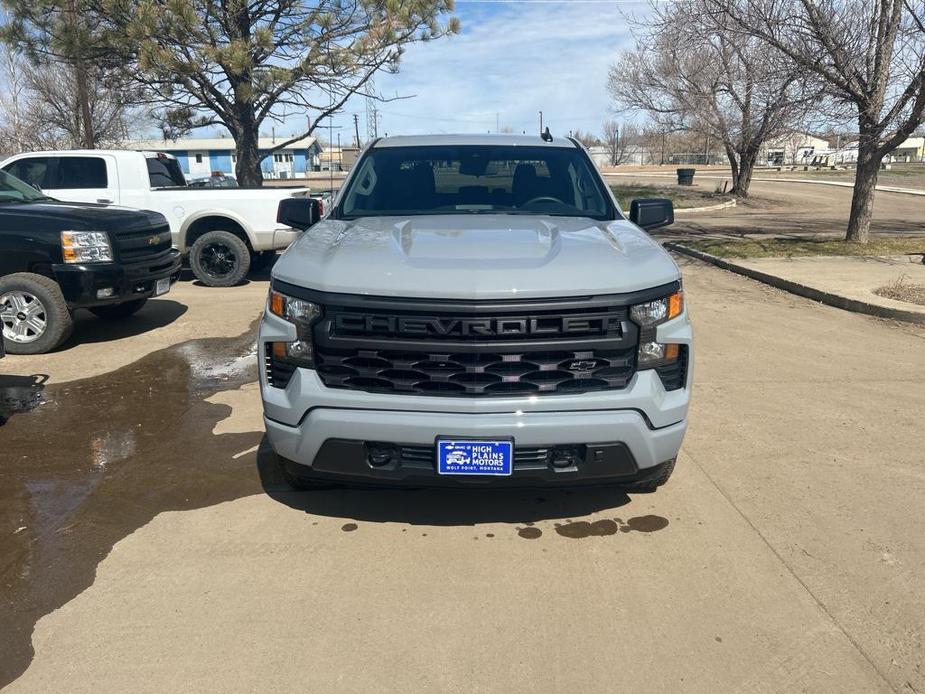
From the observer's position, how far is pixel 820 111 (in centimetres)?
1229

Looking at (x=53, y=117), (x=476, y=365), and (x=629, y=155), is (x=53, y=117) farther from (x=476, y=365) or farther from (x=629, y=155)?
(x=629, y=155)

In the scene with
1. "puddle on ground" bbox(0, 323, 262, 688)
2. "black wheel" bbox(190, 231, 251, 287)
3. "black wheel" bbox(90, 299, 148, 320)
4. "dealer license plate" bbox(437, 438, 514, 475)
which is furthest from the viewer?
"black wheel" bbox(190, 231, 251, 287)

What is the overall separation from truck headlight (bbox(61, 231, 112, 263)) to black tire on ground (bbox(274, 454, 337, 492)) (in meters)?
4.05

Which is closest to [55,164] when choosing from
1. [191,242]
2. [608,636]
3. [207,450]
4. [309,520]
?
[191,242]

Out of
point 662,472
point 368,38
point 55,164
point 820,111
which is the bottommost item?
point 662,472

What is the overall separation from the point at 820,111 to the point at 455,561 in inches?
472

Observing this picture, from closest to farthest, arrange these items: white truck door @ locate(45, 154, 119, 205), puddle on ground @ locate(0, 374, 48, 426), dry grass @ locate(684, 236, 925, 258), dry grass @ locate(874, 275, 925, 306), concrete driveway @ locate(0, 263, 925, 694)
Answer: concrete driveway @ locate(0, 263, 925, 694), puddle on ground @ locate(0, 374, 48, 426), dry grass @ locate(874, 275, 925, 306), white truck door @ locate(45, 154, 119, 205), dry grass @ locate(684, 236, 925, 258)

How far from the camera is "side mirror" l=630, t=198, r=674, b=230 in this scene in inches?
182

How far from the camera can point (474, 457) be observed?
309 cm

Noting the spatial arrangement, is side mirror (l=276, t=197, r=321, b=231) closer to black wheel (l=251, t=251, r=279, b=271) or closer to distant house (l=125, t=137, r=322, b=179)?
black wheel (l=251, t=251, r=279, b=271)

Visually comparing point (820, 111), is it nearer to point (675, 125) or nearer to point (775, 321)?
point (775, 321)

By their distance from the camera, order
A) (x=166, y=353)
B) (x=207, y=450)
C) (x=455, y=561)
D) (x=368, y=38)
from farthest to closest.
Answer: (x=368, y=38)
(x=166, y=353)
(x=207, y=450)
(x=455, y=561)

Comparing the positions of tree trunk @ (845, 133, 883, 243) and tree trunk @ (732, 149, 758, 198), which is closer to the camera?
tree trunk @ (845, 133, 883, 243)

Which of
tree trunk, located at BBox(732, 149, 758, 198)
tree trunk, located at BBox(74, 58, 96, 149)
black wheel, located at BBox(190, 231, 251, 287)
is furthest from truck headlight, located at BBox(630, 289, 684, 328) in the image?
tree trunk, located at BBox(732, 149, 758, 198)
